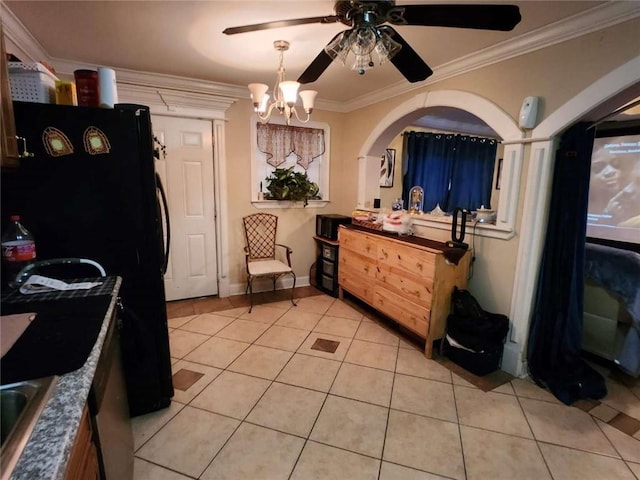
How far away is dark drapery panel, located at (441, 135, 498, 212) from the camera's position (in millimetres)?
5031

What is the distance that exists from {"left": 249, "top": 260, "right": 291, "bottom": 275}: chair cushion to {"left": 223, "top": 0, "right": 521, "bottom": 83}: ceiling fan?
2.27 meters

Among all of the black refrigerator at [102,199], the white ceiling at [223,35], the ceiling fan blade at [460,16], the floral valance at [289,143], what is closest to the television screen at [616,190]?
the white ceiling at [223,35]

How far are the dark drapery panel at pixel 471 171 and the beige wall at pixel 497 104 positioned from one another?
195cm

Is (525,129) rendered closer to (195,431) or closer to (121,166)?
(121,166)

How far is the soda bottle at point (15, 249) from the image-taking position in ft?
4.56


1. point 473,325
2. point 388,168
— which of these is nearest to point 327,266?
point 388,168

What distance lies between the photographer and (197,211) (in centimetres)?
361

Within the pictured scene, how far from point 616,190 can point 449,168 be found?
2070mm

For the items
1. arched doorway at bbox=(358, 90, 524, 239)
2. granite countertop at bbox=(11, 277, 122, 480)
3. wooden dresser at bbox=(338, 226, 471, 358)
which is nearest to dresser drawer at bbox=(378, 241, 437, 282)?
wooden dresser at bbox=(338, 226, 471, 358)

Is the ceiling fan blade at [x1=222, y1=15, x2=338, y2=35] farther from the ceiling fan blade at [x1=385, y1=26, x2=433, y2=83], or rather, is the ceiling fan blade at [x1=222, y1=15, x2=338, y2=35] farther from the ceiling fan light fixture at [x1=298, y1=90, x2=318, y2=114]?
the ceiling fan light fixture at [x1=298, y1=90, x2=318, y2=114]

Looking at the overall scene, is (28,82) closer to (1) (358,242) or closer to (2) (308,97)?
(2) (308,97)

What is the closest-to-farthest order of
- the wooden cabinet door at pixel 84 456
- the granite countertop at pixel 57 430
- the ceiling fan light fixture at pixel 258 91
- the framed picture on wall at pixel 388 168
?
the granite countertop at pixel 57 430
the wooden cabinet door at pixel 84 456
the ceiling fan light fixture at pixel 258 91
the framed picture on wall at pixel 388 168

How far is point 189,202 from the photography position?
3.55m

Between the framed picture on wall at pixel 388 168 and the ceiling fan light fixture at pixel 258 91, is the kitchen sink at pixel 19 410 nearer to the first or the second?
the ceiling fan light fixture at pixel 258 91
